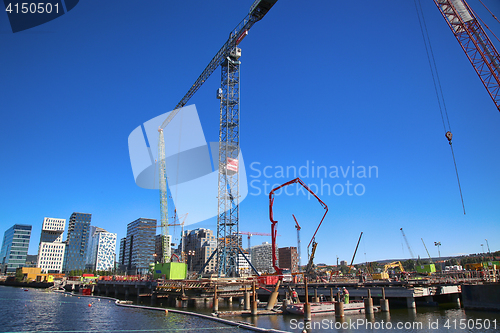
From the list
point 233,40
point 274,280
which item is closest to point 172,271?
point 274,280

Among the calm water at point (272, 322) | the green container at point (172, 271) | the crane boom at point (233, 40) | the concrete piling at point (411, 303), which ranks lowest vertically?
the calm water at point (272, 322)

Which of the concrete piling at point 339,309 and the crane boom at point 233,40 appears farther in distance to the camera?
the crane boom at point 233,40

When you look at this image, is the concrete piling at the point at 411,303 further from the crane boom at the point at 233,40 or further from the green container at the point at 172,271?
the crane boom at the point at 233,40

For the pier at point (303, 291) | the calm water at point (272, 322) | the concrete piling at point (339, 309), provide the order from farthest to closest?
the pier at point (303, 291) → the concrete piling at point (339, 309) → the calm water at point (272, 322)

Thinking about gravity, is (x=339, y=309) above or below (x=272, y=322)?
above

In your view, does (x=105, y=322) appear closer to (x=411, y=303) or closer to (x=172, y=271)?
(x=172, y=271)

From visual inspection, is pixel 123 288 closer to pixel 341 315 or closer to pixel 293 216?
pixel 293 216

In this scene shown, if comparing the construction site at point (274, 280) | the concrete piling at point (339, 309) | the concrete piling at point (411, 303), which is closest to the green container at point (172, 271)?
the construction site at point (274, 280)

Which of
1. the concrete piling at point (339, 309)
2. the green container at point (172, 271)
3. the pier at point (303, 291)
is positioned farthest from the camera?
the green container at point (172, 271)

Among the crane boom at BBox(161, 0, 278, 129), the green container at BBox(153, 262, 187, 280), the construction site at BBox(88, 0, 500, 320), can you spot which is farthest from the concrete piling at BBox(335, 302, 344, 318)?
the crane boom at BBox(161, 0, 278, 129)

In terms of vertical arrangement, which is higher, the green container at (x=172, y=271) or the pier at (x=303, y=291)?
the green container at (x=172, y=271)

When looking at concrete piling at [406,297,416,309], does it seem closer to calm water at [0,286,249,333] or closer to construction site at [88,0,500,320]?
construction site at [88,0,500,320]

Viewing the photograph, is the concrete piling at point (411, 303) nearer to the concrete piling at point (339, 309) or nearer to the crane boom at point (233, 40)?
the concrete piling at point (339, 309)

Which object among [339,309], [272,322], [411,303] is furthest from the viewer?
[411,303]
